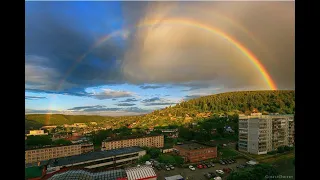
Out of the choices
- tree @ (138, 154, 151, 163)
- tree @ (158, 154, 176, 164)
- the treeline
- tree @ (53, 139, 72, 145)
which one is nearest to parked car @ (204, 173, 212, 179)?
tree @ (158, 154, 176, 164)

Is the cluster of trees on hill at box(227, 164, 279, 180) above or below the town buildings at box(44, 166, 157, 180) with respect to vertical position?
below

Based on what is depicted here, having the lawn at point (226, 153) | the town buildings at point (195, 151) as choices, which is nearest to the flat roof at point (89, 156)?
the town buildings at point (195, 151)

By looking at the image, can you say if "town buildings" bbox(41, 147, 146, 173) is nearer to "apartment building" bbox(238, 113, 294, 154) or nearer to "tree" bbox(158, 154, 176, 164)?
"tree" bbox(158, 154, 176, 164)

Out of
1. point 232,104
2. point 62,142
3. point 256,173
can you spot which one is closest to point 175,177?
point 256,173

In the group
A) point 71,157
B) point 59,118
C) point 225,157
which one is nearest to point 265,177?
point 225,157
